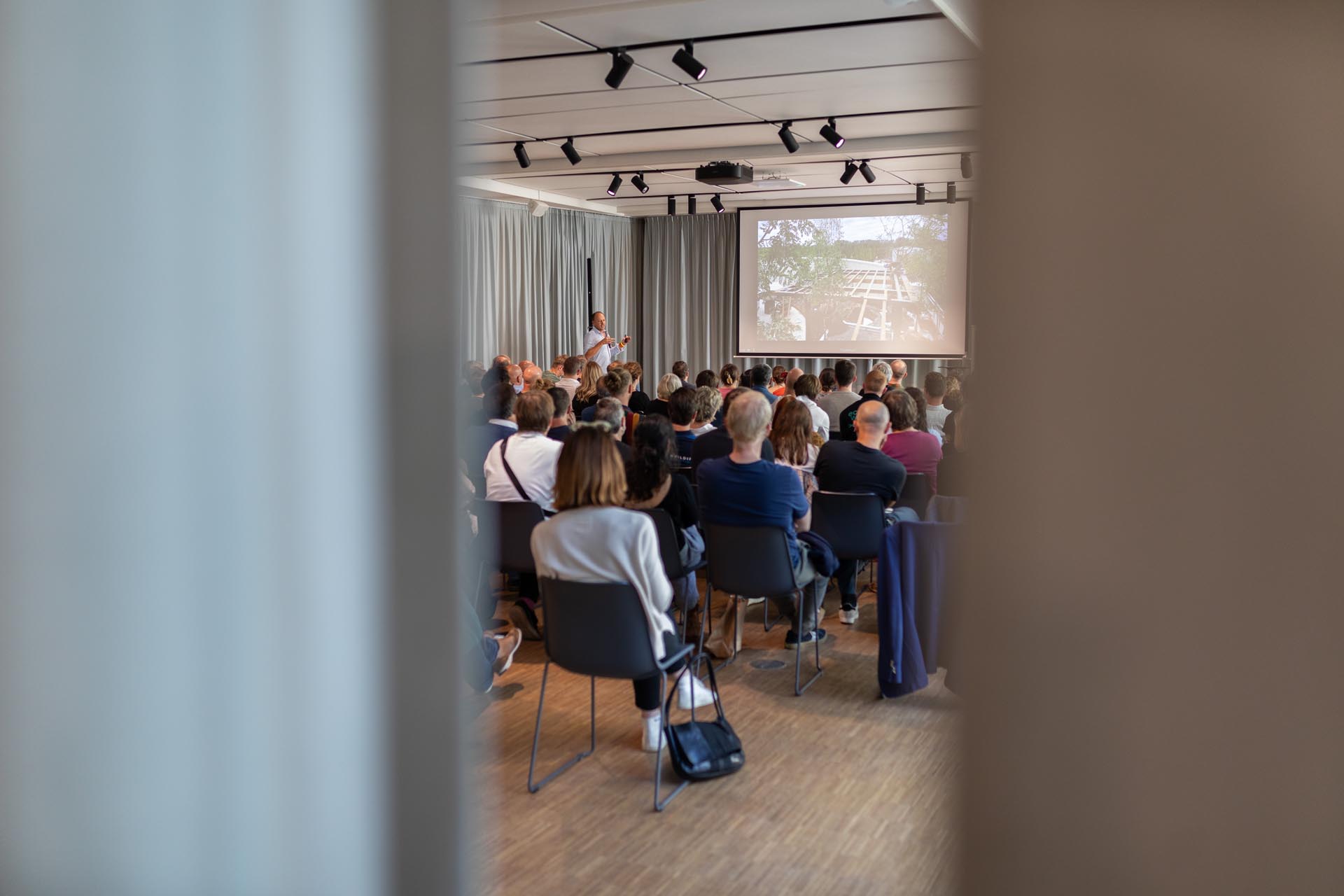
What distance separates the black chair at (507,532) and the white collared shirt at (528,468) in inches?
4.1

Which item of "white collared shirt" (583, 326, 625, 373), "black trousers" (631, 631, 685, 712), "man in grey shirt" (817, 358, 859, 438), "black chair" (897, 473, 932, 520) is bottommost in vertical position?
"black trousers" (631, 631, 685, 712)

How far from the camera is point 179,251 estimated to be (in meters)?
0.84

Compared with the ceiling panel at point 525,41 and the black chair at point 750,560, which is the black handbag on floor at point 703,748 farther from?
the ceiling panel at point 525,41

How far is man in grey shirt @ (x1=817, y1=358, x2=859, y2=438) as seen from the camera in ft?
23.2

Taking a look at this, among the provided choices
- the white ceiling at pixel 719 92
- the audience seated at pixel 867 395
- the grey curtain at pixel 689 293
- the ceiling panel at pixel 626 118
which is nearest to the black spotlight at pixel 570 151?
the white ceiling at pixel 719 92

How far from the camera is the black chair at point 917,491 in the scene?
486 centimetres

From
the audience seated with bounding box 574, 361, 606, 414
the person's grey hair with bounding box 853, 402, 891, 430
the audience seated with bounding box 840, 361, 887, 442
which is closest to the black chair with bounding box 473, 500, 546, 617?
the person's grey hair with bounding box 853, 402, 891, 430

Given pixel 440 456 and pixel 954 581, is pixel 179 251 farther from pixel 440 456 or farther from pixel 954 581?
pixel 954 581

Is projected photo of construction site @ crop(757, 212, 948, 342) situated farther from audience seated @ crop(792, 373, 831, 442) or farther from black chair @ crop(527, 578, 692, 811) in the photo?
black chair @ crop(527, 578, 692, 811)

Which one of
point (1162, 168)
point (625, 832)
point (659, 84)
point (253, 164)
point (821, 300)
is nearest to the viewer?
point (1162, 168)

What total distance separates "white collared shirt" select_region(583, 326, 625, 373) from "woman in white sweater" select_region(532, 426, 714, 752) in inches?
252

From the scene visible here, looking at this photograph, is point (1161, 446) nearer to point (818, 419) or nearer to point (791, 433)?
point (791, 433)

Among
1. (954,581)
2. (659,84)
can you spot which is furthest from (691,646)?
(659,84)

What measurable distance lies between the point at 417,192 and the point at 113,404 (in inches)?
12.4
